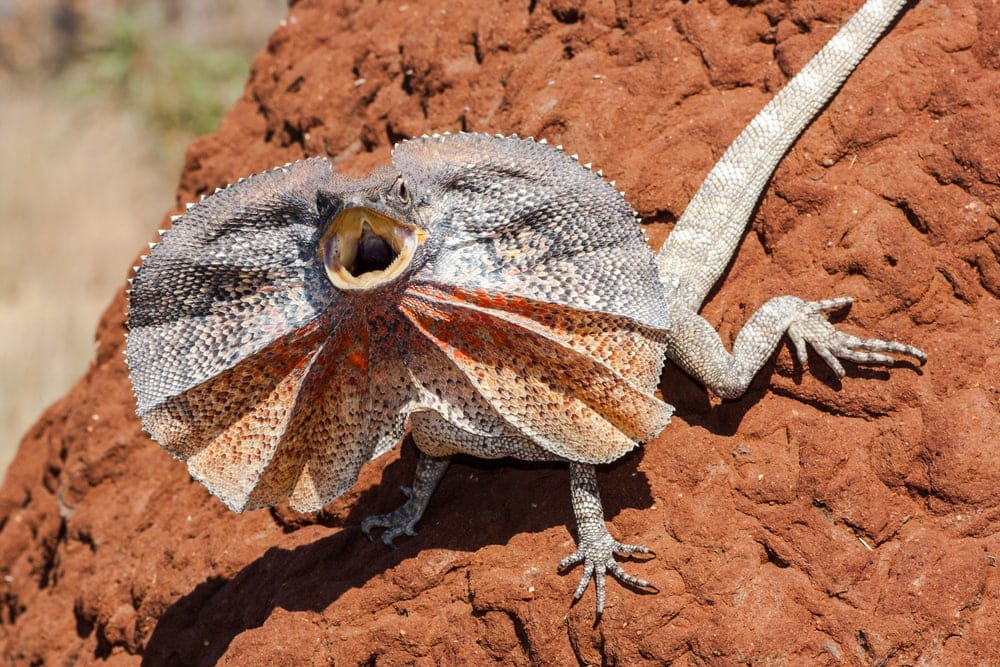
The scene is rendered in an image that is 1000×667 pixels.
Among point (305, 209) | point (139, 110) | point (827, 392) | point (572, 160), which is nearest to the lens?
point (305, 209)

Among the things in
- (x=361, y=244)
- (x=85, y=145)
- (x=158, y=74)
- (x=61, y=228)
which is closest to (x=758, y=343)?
(x=361, y=244)

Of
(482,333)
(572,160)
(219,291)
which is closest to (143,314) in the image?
(219,291)

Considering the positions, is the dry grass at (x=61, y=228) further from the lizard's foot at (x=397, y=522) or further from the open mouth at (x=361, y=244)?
the open mouth at (x=361, y=244)

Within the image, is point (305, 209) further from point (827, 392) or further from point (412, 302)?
point (827, 392)

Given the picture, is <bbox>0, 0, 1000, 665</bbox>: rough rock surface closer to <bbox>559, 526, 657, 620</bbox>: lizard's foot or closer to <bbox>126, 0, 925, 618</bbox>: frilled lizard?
<bbox>559, 526, 657, 620</bbox>: lizard's foot

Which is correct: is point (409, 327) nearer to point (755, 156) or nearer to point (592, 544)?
point (592, 544)

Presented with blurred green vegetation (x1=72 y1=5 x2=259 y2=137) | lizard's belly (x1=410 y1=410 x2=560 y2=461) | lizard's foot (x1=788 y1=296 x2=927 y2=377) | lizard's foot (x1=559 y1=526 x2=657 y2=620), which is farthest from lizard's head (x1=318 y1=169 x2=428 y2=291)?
blurred green vegetation (x1=72 y1=5 x2=259 y2=137)

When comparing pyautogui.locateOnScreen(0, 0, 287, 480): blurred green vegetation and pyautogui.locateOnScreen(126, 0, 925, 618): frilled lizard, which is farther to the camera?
pyautogui.locateOnScreen(0, 0, 287, 480): blurred green vegetation
